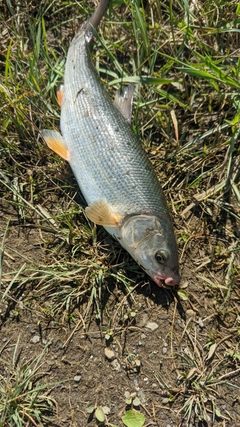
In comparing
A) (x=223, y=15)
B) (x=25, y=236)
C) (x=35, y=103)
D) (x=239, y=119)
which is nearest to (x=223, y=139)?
(x=239, y=119)

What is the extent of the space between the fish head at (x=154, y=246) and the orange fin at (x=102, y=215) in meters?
0.09

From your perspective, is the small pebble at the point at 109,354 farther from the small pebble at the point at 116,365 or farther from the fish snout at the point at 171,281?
the fish snout at the point at 171,281

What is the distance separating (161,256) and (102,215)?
1.98ft

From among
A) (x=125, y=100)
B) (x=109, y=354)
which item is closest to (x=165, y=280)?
(x=109, y=354)

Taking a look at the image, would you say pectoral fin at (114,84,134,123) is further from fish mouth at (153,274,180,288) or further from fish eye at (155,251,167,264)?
fish mouth at (153,274,180,288)

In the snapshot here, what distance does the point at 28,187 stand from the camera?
411 cm

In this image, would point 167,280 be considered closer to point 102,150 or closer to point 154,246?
point 154,246

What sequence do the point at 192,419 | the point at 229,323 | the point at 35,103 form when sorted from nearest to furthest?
the point at 192,419 < the point at 229,323 < the point at 35,103

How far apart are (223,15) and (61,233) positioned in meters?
2.74

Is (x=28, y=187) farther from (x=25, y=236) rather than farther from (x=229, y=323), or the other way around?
(x=229, y=323)

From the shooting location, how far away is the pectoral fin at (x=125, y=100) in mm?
3932

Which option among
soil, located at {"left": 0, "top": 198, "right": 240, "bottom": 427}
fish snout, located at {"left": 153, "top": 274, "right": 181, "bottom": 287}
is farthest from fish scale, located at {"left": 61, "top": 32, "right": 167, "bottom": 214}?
soil, located at {"left": 0, "top": 198, "right": 240, "bottom": 427}

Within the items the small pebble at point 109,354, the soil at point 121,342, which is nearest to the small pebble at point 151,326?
the soil at point 121,342

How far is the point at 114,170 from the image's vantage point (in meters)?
3.64
